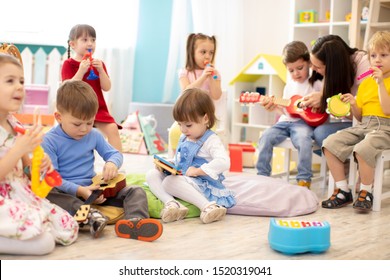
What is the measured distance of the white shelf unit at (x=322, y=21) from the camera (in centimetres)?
376

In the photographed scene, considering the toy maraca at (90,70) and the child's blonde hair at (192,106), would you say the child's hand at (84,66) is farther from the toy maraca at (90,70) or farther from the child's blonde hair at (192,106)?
the child's blonde hair at (192,106)

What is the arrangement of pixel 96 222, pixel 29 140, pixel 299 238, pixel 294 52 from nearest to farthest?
pixel 29 140 < pixel 299 238 < pixel 96 222 < pixel 294 52

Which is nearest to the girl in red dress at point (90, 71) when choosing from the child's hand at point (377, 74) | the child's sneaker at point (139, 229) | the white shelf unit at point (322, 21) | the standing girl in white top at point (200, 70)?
the standing girl in white top at point (200, 70)

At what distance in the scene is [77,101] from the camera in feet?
6.46

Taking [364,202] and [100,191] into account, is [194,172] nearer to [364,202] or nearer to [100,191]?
[100,191]

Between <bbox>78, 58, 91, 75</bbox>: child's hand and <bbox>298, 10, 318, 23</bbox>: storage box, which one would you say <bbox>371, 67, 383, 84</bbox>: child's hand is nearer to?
<bbox>78, 58, 91, 75</bbox>: child's hand

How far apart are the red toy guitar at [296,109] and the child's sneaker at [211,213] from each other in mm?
930

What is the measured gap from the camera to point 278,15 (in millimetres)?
4691

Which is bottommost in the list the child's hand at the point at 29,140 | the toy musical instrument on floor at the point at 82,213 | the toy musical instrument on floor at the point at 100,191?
the toy musical instrument on floor at the point at 82,213

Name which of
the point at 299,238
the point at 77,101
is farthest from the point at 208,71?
the point at 299,238

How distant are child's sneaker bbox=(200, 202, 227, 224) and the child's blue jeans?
30.1 inches

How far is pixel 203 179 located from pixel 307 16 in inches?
76.2

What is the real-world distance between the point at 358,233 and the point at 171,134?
47.3 inches
